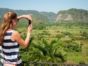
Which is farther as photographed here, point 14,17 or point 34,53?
point 34,53

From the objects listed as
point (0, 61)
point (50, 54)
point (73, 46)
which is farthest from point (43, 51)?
point (73, 46)

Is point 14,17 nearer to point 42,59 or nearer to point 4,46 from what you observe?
point 4,46

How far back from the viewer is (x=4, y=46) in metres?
2.61

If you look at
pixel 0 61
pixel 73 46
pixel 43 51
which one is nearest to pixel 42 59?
pixel 43 51

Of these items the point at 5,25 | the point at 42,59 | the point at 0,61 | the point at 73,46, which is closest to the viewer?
the point at 5,25

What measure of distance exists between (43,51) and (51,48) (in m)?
0.69

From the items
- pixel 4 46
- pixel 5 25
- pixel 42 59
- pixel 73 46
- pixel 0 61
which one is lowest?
pixel 73 46

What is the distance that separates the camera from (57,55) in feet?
53.7

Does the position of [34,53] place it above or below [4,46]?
below

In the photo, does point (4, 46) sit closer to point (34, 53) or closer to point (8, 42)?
point (8, 42)

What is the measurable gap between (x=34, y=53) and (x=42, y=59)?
0.76m

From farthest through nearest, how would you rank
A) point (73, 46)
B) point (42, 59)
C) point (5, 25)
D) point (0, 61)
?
point (73, 46) → point (42, 59) → point (0, 61) → point (5, 25)

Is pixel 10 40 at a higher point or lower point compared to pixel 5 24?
lower

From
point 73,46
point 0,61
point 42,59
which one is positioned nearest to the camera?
point 0,61
